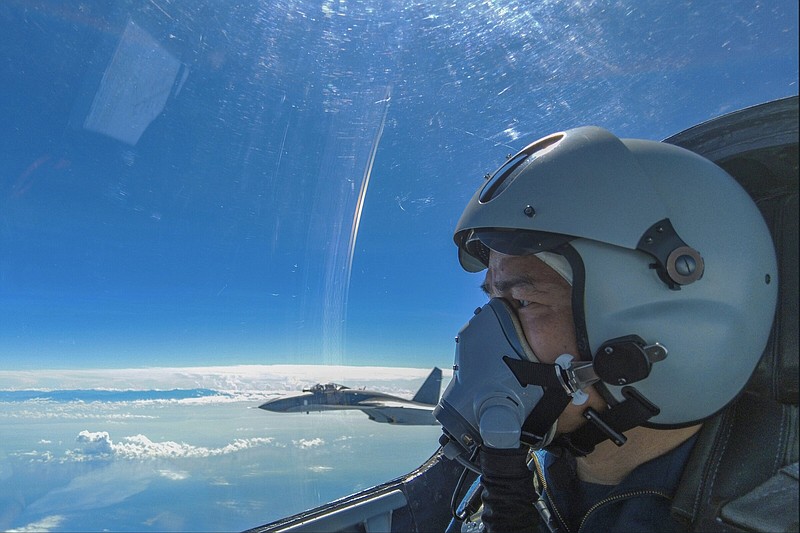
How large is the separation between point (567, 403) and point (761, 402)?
424 millimetres

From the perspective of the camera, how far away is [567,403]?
1230mm

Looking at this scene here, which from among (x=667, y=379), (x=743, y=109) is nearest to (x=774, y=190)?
(x=743, y=109)

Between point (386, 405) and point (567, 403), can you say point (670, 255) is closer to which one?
point (567, 403)

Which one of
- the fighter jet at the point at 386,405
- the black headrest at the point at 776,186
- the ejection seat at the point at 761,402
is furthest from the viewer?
the fighter jet at the point at 386,405

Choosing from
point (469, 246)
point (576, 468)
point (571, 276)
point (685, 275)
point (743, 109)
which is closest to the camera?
point (685, 275)

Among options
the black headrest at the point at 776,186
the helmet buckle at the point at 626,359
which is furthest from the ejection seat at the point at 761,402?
the helmet buckle at the point at 626,359

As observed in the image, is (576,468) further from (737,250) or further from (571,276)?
(737,250)

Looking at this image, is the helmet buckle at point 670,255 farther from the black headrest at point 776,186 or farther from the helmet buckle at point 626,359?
the black headrest at point 776,186

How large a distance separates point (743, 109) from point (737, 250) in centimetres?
43

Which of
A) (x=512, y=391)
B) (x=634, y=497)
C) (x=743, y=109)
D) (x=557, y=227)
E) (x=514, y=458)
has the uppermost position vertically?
(x=743, y=109)

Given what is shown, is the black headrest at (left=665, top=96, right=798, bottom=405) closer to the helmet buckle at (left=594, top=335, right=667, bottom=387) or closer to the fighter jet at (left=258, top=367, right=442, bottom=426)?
the helmet buckle at (left=594, top=335, right=667, bottom=387)

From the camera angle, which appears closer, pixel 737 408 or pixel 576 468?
pixel 737 408

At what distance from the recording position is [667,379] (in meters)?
1.15

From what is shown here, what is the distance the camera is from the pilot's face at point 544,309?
1240 mm
